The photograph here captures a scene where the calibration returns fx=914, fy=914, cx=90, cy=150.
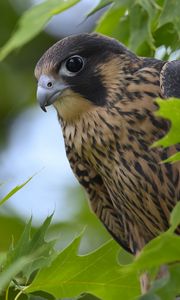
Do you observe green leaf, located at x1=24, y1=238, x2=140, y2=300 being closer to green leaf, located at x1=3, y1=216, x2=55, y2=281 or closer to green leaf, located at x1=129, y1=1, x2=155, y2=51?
green leaf, located at x1=3, y1=216, x2=55, y2=281

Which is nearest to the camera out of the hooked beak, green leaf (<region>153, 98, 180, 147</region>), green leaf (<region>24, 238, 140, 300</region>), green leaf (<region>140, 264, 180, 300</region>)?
green leaf (<region>140, 264, 180, 300</region>)

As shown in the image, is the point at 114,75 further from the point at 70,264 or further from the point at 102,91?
the point at 70,264

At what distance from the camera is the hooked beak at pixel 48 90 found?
4.41 metres

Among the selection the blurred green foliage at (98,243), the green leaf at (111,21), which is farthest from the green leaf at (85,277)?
the green leaf at (111,21)

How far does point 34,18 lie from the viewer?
182 inches

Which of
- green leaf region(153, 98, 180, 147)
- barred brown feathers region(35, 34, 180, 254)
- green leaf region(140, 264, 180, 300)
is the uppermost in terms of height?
green leaf region(153, 98, 180, 147)

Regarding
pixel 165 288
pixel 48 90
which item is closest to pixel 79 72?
pixel 48 90

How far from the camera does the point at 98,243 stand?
692 cm

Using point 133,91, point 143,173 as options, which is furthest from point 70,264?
point 133,91

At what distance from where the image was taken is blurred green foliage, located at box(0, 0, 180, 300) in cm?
262

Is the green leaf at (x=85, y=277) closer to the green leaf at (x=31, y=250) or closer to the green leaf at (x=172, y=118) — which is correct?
the green leaf at (x=31, y=250)

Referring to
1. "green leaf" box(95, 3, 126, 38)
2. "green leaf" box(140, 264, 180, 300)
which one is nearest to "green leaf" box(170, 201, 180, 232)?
"green leaf" box(140, 264, 180, 300)

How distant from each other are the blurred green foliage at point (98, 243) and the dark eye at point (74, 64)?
25 centimetres

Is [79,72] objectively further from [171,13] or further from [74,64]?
[171,13]
